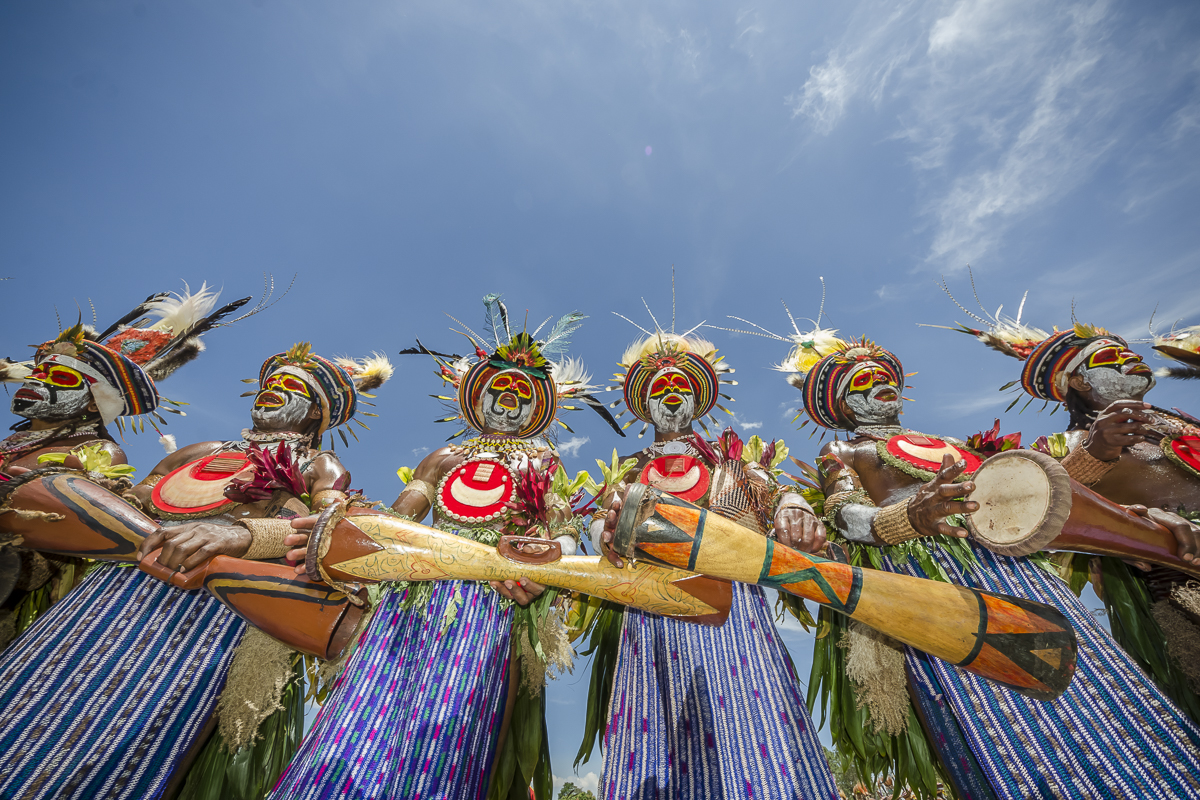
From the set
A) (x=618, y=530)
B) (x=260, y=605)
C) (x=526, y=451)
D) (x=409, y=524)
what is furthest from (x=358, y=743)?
(x=526, y=451)

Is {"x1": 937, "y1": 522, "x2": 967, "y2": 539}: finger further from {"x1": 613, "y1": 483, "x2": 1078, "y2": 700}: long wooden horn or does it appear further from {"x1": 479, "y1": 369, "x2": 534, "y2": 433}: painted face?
{"x1": 479, "y1": 369, "x2": 534, "y2": 433}: painted face

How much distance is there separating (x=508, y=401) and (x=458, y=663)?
1.88 metres

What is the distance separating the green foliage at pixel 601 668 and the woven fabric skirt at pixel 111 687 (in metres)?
1.98

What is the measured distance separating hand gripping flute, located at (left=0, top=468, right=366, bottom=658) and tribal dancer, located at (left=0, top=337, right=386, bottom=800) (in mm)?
162

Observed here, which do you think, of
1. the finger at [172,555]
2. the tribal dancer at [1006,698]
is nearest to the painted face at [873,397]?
the tribal dancer at [1006,698]

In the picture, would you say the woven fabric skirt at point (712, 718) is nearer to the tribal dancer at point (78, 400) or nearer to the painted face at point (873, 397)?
the painted face at point (873, 397)

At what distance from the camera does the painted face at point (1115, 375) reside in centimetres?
346

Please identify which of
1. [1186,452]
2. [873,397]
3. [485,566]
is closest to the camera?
[485,566]

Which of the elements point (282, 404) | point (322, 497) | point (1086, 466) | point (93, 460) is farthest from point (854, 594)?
point (93, 460)

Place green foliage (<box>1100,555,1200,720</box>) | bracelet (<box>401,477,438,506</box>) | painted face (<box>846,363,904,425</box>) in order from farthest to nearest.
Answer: painted face (<box>846,363,904,425</box>)
bracelet (<box>401,477,438,506</box>)
green foliage (<box>1100,555,1200,720</box>)

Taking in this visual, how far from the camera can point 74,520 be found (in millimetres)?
2520

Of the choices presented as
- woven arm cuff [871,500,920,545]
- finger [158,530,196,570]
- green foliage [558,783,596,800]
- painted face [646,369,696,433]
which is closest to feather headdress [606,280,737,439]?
painted face [646,369,696,433]

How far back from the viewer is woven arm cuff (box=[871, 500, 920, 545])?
7.93ft

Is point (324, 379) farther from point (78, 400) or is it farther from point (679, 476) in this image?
point (679, 476)
